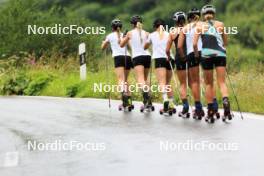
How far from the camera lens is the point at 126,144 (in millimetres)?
Result: 10984

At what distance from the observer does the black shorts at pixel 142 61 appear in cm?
1590

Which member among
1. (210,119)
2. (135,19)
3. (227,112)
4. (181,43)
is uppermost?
(135,19)

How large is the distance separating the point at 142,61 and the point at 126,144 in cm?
511

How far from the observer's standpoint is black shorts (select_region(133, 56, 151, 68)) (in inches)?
626

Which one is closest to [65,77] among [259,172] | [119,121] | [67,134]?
[119,121]

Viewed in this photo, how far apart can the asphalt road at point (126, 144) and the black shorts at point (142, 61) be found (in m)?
0.92

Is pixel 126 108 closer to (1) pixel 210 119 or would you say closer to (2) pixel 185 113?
(2) pixel 185 113

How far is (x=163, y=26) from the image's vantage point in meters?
15.4

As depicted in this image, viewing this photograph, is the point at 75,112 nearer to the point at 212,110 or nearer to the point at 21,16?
the point at 212,110

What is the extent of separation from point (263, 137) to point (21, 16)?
20.6 meters

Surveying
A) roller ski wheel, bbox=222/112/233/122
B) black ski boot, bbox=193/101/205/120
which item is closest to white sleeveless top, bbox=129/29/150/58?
black ski boot, bbox=193/101/205/120

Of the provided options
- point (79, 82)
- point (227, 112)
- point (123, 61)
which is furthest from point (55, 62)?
point (227, 112)

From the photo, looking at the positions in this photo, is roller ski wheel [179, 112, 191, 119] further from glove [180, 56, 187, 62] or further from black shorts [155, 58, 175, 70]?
black shorts [155, 58, 175, 70]

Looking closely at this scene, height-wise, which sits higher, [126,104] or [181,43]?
[181,43]
